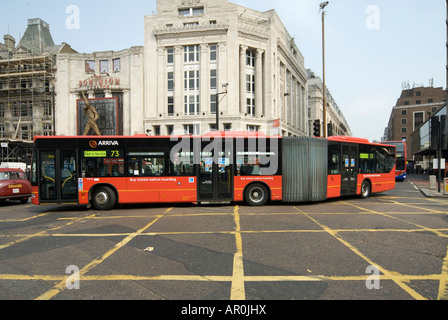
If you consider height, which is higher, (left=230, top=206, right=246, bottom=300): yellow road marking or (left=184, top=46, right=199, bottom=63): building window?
(left=184, top=46, right=199, bottom=63): building window

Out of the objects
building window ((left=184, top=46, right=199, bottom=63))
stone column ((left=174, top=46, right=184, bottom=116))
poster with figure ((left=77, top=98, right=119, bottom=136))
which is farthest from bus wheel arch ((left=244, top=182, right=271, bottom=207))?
poster with figure ((left=77, top=98, right=119, bottom=136))

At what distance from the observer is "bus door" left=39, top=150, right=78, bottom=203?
9875 millimetres

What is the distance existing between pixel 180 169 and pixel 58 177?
15.7 ft

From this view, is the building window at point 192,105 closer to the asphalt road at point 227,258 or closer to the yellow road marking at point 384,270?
the asphalt road at point 227,258

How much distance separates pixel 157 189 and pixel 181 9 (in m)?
32.3

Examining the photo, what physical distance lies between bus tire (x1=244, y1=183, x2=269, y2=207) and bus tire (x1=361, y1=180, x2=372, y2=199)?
222 inches

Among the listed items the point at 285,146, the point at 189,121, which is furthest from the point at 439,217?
the point at 189,121

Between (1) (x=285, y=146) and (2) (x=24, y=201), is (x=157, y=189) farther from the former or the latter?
(2) (x=24, y=201)

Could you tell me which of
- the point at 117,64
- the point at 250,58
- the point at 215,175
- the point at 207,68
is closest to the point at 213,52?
the point at 207,68

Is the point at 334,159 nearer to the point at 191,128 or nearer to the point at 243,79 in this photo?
the point at 191,128

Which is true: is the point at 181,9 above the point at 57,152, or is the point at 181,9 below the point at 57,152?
above

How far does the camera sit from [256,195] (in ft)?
35.4

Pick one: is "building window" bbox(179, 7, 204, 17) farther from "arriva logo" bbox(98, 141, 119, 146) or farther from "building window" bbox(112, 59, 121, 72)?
"arriva logo" bbox(98, 141, 119, 146)
